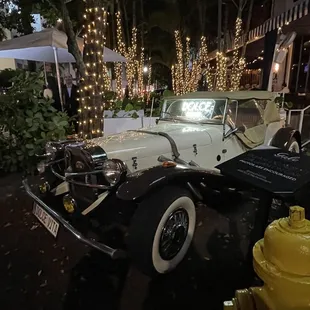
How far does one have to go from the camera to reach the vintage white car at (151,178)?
7.77 ft

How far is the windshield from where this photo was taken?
3.71 meters

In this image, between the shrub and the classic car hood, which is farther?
the shrub

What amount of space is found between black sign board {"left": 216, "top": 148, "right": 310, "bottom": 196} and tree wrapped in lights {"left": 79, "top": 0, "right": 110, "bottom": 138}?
384cm

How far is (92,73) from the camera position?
18.1 ft

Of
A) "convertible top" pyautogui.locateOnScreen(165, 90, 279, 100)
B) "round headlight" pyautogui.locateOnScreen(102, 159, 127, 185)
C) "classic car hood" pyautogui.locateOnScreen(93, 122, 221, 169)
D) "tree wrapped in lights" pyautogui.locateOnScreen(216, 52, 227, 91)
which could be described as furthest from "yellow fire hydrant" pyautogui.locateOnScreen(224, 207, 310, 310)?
"tree wrapped in lights" pyautogui.locateOnScreen(216, 52, 227, 91)

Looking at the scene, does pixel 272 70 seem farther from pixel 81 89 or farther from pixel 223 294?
pixel 223 294

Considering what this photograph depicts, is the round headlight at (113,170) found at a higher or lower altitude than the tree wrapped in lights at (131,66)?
lower

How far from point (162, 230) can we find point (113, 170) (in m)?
0.71

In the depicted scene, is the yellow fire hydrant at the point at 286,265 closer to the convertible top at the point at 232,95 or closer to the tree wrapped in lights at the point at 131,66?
the convertible top at the point at 232,95

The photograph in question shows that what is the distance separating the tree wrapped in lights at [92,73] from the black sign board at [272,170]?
3841 mm

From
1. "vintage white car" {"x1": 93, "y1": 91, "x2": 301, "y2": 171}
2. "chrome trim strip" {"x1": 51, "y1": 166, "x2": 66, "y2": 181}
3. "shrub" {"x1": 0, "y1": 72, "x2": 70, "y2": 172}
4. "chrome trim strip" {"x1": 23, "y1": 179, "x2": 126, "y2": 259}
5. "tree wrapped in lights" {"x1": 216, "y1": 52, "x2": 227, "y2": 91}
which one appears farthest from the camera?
"tree wrapped in lights" {"x1": 216, "y1": 52, "x2": 227, "y2": 91}

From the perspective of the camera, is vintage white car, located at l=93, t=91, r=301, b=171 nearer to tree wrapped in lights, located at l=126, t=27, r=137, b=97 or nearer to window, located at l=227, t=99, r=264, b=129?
window, located at l=227, t=99, r=264, b=129

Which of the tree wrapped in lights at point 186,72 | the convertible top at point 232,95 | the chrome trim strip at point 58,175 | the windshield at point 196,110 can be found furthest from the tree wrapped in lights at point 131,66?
the chrome trim strip at point 58,175

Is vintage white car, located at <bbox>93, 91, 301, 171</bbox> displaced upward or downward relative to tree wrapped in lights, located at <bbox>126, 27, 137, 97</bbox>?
downward
